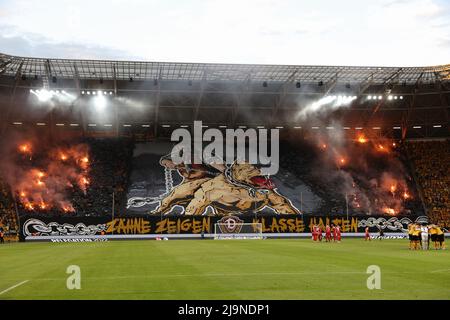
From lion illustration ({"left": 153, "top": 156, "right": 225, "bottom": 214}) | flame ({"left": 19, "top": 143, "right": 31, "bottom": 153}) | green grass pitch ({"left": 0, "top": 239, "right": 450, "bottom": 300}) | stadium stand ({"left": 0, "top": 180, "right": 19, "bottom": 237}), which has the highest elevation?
flame ({"left": 19, "top": 143, "right": 31, "bottom": 153})

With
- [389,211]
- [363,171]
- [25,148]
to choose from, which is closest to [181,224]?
[25,148]

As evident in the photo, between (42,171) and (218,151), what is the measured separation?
21.4 metres

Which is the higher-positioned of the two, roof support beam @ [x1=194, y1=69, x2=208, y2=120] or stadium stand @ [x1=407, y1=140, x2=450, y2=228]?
roof support beam @ [x1=194, y1=69, x2=208, y2=120]

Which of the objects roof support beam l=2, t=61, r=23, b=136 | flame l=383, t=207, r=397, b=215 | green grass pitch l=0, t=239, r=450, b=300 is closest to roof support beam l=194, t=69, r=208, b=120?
roof support beam l=2, t=61, r=23, b=136

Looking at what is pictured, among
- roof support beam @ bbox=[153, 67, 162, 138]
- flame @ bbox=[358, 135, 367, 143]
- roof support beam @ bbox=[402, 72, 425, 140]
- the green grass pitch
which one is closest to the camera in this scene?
the green grass pitch

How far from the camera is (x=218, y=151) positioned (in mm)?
70688

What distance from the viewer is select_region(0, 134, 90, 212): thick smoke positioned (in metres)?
61.7

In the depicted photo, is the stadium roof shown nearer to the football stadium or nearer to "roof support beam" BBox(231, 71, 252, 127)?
the football stadium

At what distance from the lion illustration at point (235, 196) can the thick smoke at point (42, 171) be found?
11.4 meters

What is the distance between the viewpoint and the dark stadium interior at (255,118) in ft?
202

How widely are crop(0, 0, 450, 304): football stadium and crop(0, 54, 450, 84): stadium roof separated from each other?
0.22 meters
